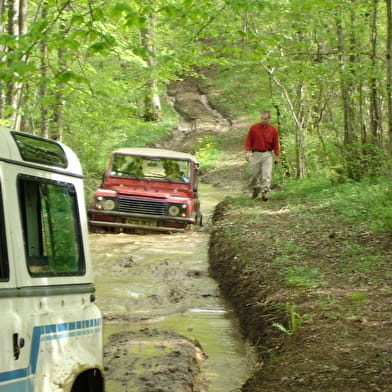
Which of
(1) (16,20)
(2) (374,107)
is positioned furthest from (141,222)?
(2) (374,107)

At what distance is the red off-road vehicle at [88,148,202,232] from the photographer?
1367 centimetres

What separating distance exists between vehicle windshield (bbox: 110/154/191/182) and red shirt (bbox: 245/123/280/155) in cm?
147

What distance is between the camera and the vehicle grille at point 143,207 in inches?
541

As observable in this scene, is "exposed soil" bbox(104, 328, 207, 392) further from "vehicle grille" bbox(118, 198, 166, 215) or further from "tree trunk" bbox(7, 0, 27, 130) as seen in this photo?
"vehicle grille" bbox(118, 198, 166, 215)

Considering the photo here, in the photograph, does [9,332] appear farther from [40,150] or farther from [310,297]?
[310,297]

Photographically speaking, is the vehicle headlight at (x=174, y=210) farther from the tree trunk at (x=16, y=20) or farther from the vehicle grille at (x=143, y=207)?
the tree trunk at (x=16, y=20)

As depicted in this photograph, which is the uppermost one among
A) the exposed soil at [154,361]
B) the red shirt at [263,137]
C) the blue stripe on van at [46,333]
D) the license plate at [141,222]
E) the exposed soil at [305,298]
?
the red shirt at [263,137]

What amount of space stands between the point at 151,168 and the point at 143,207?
120 cm

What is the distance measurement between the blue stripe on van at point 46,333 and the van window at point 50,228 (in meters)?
0.29

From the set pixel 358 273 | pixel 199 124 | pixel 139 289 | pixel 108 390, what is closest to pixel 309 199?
pixel 139 289

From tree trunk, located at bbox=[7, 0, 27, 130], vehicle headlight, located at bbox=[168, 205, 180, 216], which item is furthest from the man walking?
tree trunk, located at bbox=[7, 0, 27, 130]

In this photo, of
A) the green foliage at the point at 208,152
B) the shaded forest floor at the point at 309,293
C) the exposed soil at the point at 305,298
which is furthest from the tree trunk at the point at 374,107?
the green foliage at the point at 208,152

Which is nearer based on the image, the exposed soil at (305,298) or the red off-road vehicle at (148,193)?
the exposed soil at (305,298)

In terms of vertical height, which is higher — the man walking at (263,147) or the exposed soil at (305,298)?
the man walking at (263,147)
